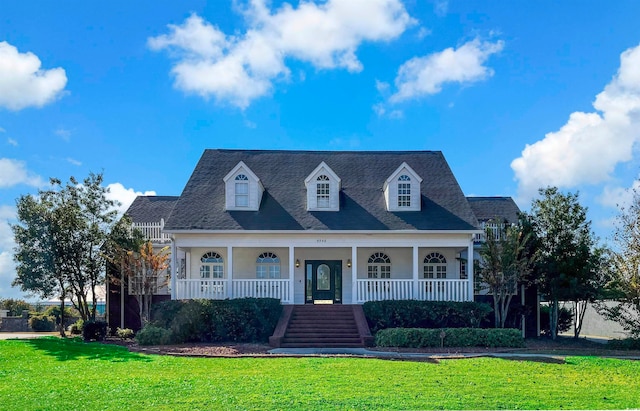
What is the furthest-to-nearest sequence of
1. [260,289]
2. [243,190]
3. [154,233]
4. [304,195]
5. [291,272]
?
[154,233]
[304,195]
[243,190]
[291,272]
[260,289]

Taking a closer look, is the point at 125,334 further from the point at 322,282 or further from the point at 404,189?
the point at 404,189

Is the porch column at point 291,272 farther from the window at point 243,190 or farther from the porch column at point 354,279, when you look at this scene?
the window at point 243,190

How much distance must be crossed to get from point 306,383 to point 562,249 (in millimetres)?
16689

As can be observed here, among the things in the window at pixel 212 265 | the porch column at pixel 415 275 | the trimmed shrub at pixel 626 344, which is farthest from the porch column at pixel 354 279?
the trimmed shrub at pixel 626 344

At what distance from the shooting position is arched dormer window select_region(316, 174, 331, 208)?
28.3m

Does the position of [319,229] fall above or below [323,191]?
below

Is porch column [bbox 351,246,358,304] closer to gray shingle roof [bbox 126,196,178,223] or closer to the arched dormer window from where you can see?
the arched dormer window

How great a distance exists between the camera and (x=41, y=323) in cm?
3472

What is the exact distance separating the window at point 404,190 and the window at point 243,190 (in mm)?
6917

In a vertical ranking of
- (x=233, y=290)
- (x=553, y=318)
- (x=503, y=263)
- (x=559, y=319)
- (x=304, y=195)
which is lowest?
(x=559, y=319)

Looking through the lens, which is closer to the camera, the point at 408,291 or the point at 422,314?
the point at 422,314

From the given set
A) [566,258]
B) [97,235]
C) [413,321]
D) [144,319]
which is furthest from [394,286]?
[97,235]

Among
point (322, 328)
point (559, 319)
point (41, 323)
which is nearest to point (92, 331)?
point (322, 328)

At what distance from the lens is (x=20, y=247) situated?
26781mm
